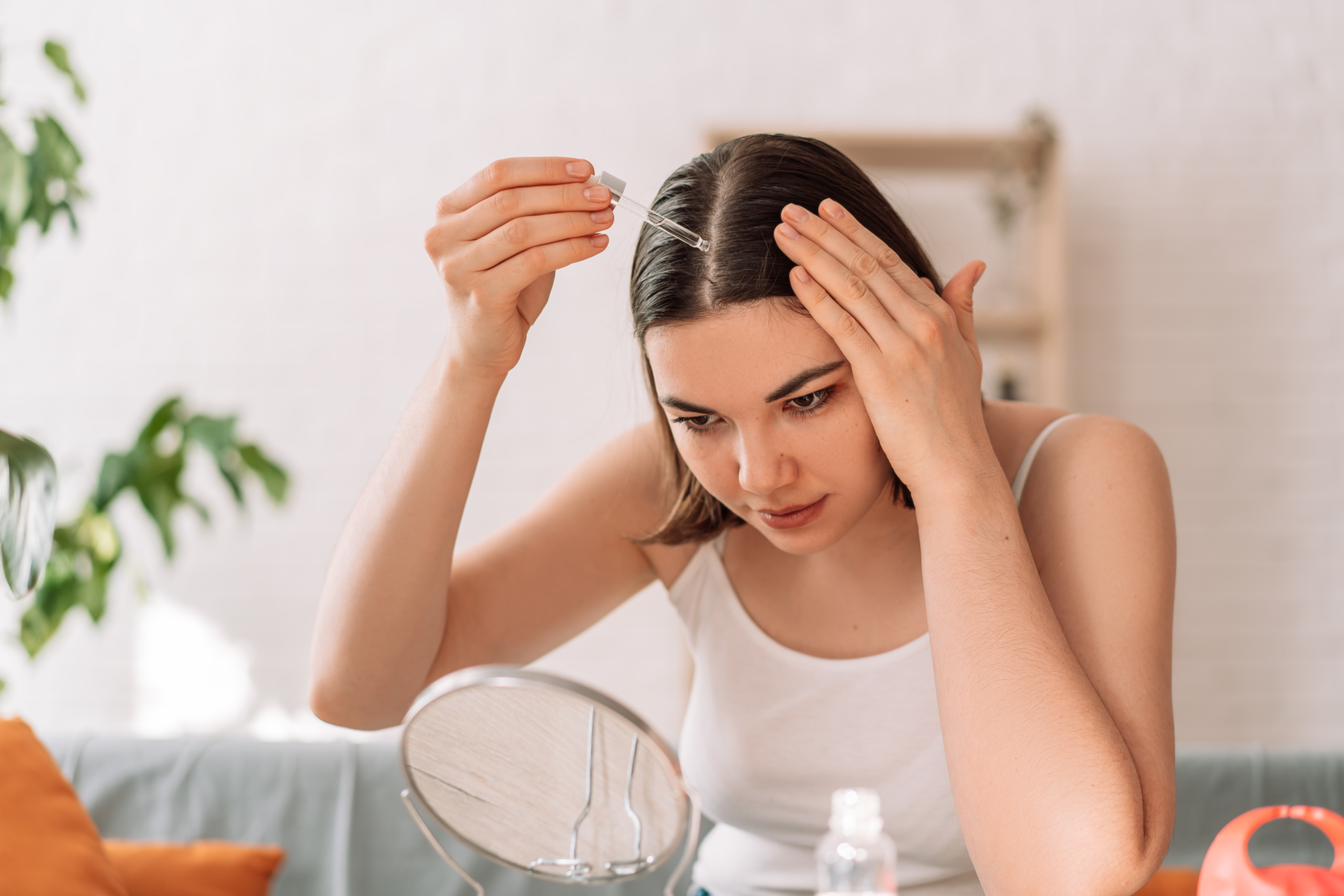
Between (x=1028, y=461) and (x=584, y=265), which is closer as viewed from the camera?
(x=1028, y=461)

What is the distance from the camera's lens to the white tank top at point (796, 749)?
112cm

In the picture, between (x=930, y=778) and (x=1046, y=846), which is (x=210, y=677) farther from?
(x=1046, y=846)

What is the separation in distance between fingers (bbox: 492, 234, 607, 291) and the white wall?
173 cm

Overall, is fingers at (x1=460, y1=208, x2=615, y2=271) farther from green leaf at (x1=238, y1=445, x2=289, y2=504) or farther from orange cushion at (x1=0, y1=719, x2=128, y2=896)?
green leaf at (x1=238, y1=445, x2=289, y2=504)

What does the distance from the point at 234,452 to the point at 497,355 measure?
4.16 ft

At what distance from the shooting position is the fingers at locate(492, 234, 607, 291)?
929 mm

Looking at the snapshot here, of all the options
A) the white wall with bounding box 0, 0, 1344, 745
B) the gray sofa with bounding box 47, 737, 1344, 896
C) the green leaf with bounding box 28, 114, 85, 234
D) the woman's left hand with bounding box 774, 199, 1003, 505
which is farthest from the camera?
the white wall with bounding box 0, 0, 1344, 745

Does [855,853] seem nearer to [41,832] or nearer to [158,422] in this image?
[41,832]

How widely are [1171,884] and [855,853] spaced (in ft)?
4.15

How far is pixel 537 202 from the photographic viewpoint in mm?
916

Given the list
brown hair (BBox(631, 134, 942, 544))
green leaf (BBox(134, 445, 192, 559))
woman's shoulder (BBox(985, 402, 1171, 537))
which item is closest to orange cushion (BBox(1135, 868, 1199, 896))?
woman's shoulder (BBox(985, 402, 1171, 537))

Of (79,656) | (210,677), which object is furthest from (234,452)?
(79,656)

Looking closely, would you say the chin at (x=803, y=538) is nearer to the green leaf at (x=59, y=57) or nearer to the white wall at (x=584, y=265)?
the green leaf at (x=59, y=57)

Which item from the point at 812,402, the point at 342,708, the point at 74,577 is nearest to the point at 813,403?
the point at 812,402
